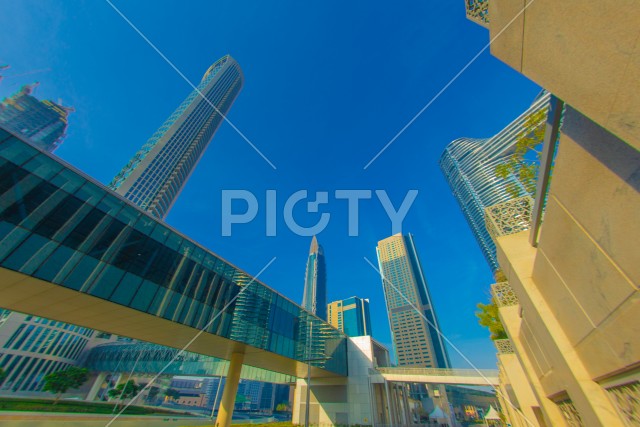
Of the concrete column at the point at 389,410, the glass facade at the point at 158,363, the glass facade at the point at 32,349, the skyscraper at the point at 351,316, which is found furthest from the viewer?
the skyscraper at the point at 351,316

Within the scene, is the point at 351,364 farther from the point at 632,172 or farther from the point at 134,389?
the point at 134,389

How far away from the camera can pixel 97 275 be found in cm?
1017

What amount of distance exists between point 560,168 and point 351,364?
3659 cm

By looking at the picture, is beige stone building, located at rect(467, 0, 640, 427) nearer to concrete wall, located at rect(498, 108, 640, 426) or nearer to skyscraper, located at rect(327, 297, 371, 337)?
concrete wall, located at rect(498, 108, 640, 426)

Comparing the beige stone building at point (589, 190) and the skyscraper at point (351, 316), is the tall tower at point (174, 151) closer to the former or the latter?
the beige stone building at point (589, 190)

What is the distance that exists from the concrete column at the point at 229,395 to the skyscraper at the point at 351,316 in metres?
143

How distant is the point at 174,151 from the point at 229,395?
324 ft

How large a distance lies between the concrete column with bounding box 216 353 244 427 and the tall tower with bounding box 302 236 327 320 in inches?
5912

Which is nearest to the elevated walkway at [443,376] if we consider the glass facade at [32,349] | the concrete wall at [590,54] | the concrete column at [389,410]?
the concrete column at [389,410]

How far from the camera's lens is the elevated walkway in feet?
82.8

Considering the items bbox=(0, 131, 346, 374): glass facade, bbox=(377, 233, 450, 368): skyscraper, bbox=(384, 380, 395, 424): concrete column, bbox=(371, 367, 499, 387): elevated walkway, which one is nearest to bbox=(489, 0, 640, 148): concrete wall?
bbox=(0, 131, 346, 374): glass facade

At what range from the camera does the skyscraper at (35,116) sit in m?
89.6

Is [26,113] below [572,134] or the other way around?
the other way around

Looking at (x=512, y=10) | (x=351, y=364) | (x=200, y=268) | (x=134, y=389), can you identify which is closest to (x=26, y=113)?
(x=134, y=389)
